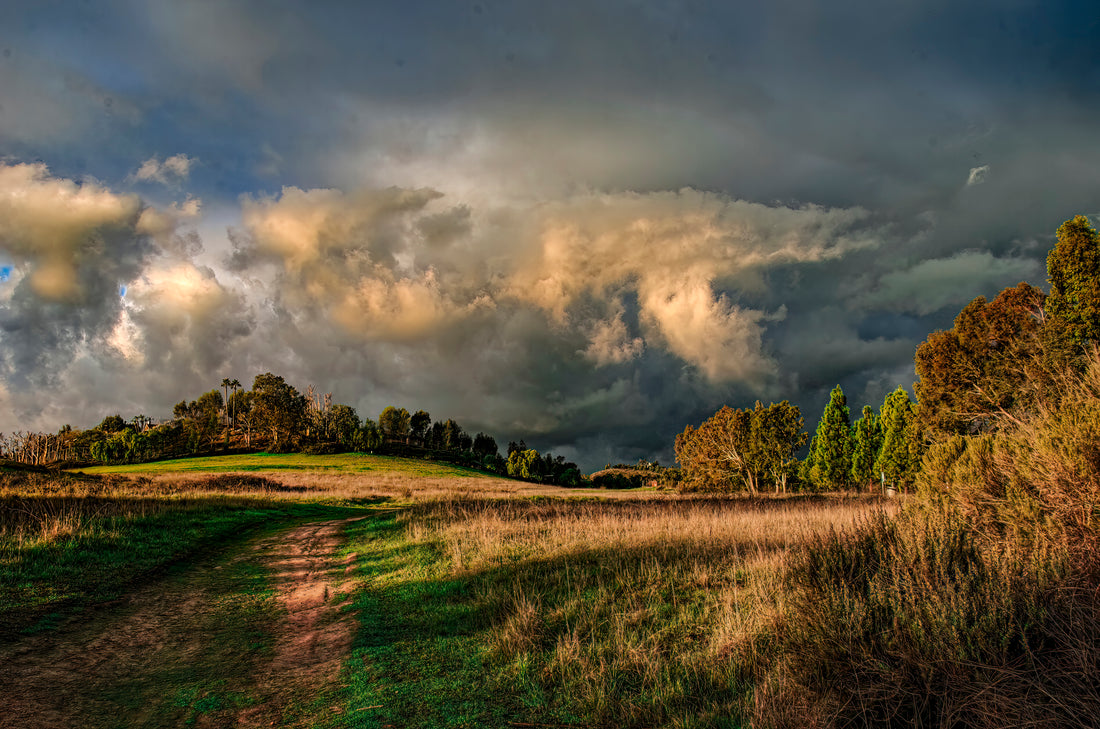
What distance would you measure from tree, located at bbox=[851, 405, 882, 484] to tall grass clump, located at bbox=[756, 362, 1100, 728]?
51.3 m

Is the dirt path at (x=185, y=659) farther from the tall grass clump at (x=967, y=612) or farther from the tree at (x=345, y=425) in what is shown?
the tree at (x=345, y=425)

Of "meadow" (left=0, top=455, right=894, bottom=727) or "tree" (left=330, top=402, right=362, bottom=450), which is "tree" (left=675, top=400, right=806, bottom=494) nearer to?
"meadow" (left=0, top=455, right=894, bottom=727)

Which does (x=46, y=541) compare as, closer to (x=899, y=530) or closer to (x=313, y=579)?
(x=313, y=579)

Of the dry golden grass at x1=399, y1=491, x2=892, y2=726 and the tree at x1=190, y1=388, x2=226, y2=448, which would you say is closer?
the dry golden grass at x1=399, y1=491, x2=892, y2=726

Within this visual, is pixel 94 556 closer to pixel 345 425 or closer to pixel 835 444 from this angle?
pixel 835 444

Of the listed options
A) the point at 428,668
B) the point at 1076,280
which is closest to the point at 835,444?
the point at 1076,280

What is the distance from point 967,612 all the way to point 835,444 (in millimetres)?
55444

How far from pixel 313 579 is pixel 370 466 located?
67.6 meters

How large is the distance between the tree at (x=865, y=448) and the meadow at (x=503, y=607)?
46.2 meters

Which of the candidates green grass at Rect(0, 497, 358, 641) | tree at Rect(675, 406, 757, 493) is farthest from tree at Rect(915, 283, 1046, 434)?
green grass at Rect(0, 497, 358, 641)

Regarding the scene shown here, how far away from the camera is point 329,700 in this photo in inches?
211

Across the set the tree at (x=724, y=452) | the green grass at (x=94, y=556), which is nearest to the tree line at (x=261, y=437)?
the tree at (x=724, y=452)

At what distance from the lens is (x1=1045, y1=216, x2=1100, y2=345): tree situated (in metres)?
23.4

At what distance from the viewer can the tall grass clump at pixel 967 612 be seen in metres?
3.71
